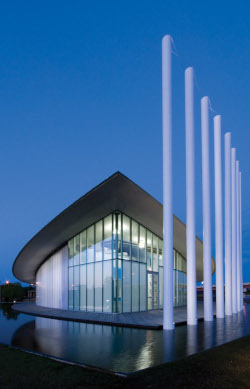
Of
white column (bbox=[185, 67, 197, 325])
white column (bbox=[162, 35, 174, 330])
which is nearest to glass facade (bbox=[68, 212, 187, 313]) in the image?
white column (bbox=[185, 67, 197, 325])

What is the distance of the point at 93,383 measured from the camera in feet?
20.3

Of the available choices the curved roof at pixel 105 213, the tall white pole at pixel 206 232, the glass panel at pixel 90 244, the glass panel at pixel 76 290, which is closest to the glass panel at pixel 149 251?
the curved roof at pixel 105 213

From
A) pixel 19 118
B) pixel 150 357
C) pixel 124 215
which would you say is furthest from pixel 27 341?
pixel 19 118

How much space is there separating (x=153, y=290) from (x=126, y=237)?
443 centimetres

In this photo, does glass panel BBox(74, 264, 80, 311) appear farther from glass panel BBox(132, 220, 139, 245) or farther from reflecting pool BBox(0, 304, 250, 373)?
reflecting pool BBox(0, 304, 250, 373)

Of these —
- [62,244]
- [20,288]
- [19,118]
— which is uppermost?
[19,118]

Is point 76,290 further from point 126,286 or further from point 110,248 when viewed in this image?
point 110,248

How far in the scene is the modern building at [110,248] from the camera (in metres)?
19.2

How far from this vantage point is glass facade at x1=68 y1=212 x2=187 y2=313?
66.7 ft

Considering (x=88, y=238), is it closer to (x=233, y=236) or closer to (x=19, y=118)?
(x=233, y=236)

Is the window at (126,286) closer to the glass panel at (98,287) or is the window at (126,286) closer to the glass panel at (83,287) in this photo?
the glass panel at (98,287)

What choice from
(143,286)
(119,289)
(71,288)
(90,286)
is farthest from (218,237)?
(71,288)

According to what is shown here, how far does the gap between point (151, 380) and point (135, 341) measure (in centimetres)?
427

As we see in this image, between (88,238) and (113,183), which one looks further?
(88,238)
